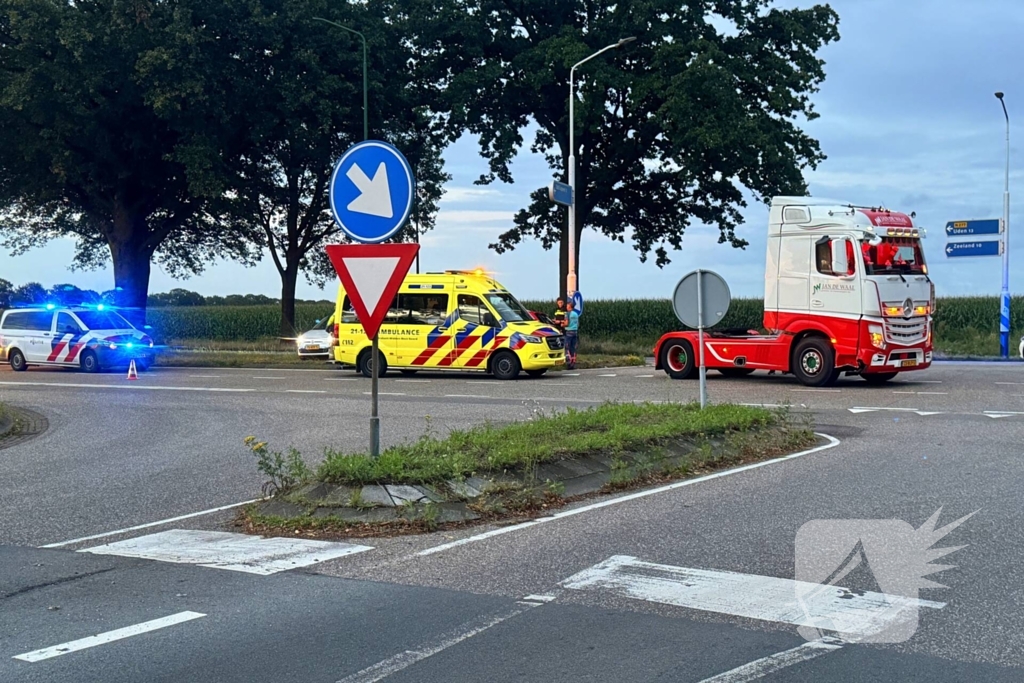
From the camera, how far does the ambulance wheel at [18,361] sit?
29.0 m

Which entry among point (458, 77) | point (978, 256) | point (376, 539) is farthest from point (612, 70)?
point (376, 539)

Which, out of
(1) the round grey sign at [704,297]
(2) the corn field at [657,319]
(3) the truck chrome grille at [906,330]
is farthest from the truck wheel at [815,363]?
(2) the corn field at [657,319]

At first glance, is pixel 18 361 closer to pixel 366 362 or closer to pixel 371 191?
pixel 366 362

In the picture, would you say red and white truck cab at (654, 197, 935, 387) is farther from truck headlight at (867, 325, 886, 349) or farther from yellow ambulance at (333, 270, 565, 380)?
yellow ambulance at (333, 270, 565, 380)

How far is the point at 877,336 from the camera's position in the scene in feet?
63.7

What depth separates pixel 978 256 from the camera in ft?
112

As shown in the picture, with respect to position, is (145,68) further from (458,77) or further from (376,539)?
(376,539)

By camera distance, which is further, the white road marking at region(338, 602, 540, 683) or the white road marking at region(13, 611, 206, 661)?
the white road marking at region(13, 611, 206, 661)

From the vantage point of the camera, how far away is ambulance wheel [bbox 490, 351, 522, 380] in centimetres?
2317

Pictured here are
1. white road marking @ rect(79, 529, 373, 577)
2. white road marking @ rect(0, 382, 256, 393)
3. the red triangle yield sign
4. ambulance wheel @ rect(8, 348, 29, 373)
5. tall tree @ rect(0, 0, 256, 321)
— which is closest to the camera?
white road marking @ rect(79, 529, 373, 577)

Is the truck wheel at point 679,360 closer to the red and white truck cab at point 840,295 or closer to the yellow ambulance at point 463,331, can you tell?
the red and white truck cab at point 840,295

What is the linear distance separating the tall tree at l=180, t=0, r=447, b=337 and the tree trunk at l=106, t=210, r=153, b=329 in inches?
123

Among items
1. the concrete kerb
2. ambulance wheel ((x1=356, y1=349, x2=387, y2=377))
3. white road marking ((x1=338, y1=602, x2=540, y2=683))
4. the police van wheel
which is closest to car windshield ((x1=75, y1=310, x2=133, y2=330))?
the police van wheel

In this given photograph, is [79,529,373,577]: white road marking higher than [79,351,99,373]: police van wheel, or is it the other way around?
[79,351,99,373]: police van wheel
